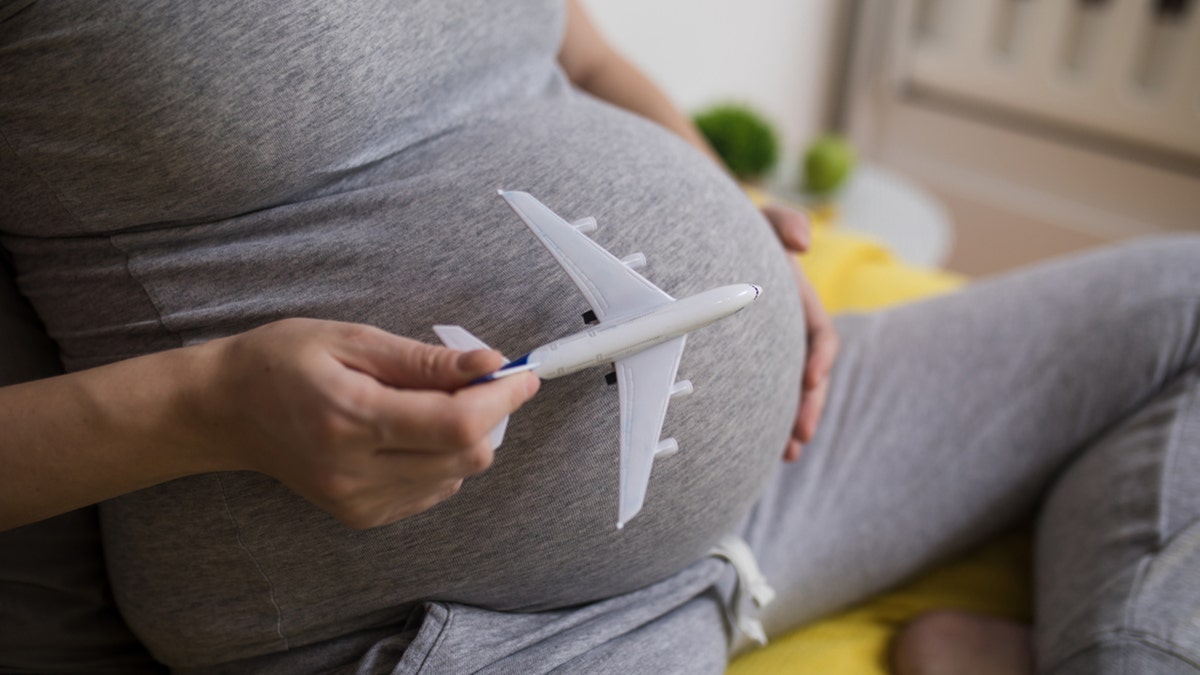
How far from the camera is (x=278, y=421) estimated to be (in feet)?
1.57

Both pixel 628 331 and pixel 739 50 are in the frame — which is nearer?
pixel 628 331

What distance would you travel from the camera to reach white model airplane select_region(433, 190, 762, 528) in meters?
0.54

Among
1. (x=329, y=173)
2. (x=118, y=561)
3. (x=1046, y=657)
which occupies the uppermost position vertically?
(x=329, y=173)

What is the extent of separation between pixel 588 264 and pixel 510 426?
0.38 ft

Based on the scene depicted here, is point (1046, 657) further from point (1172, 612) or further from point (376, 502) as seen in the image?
point (376, 502)

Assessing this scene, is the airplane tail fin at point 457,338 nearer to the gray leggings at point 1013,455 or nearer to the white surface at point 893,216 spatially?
the gray leggings at point 1013,455

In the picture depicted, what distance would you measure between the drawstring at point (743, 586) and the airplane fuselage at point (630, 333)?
25 cm

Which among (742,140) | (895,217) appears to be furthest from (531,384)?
(895,217)

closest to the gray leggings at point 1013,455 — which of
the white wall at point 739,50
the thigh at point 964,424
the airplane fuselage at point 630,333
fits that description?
the thigh at point 964,424

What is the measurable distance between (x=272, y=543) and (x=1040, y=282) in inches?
29.2

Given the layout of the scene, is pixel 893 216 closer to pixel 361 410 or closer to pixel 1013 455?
pixel 1013 455

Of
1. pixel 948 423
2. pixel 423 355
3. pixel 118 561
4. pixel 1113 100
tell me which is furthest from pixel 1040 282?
pixel 1113 100

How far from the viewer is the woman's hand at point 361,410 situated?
17.7 inches

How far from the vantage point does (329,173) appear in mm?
618
